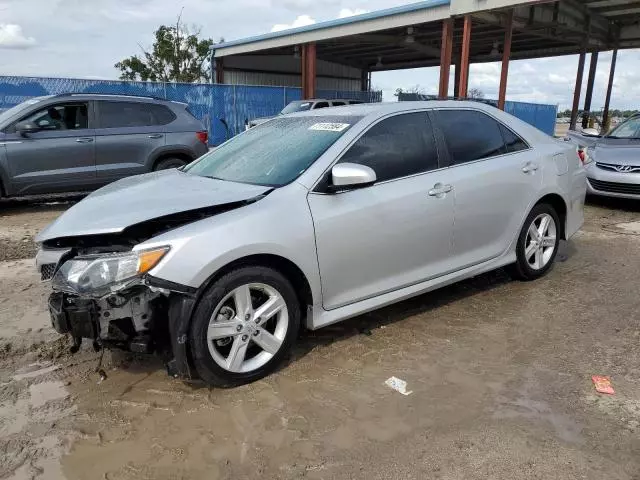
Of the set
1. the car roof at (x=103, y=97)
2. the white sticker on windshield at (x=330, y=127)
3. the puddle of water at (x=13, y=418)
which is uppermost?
Result: the car roof at (x=103, y=97)

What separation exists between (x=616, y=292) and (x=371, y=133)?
2.84 meters

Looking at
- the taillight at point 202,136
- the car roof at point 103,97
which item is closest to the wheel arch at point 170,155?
the taillight at point 202,136


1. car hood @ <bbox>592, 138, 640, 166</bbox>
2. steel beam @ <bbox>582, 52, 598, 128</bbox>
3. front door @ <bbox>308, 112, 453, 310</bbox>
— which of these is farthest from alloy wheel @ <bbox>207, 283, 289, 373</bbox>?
steel beam @ <bbox>582, 52, 598, 128</bbox>

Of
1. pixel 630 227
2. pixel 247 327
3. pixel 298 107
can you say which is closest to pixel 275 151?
pixel 247 327

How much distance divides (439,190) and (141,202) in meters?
2.09

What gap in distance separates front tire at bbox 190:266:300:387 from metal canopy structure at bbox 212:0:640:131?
1293cm

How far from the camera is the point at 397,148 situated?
389cm

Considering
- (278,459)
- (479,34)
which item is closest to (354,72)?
(479,34)

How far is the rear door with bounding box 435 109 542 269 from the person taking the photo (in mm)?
4148

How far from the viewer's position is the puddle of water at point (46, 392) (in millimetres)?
3055

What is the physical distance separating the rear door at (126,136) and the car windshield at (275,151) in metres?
4.68

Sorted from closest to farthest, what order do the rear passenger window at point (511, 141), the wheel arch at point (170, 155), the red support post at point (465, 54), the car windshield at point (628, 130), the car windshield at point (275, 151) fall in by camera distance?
the car windshield at point (275, 151) < the rear passenger window at point (511, 141) < the wheel arch at point (170, 155) < the car windshield at point (628, 130) < the red support post at point (465, 54)

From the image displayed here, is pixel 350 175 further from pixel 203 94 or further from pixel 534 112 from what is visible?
pixel 534 112

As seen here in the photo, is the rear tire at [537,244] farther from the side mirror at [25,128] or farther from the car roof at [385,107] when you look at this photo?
the side mirror at [25,128]
